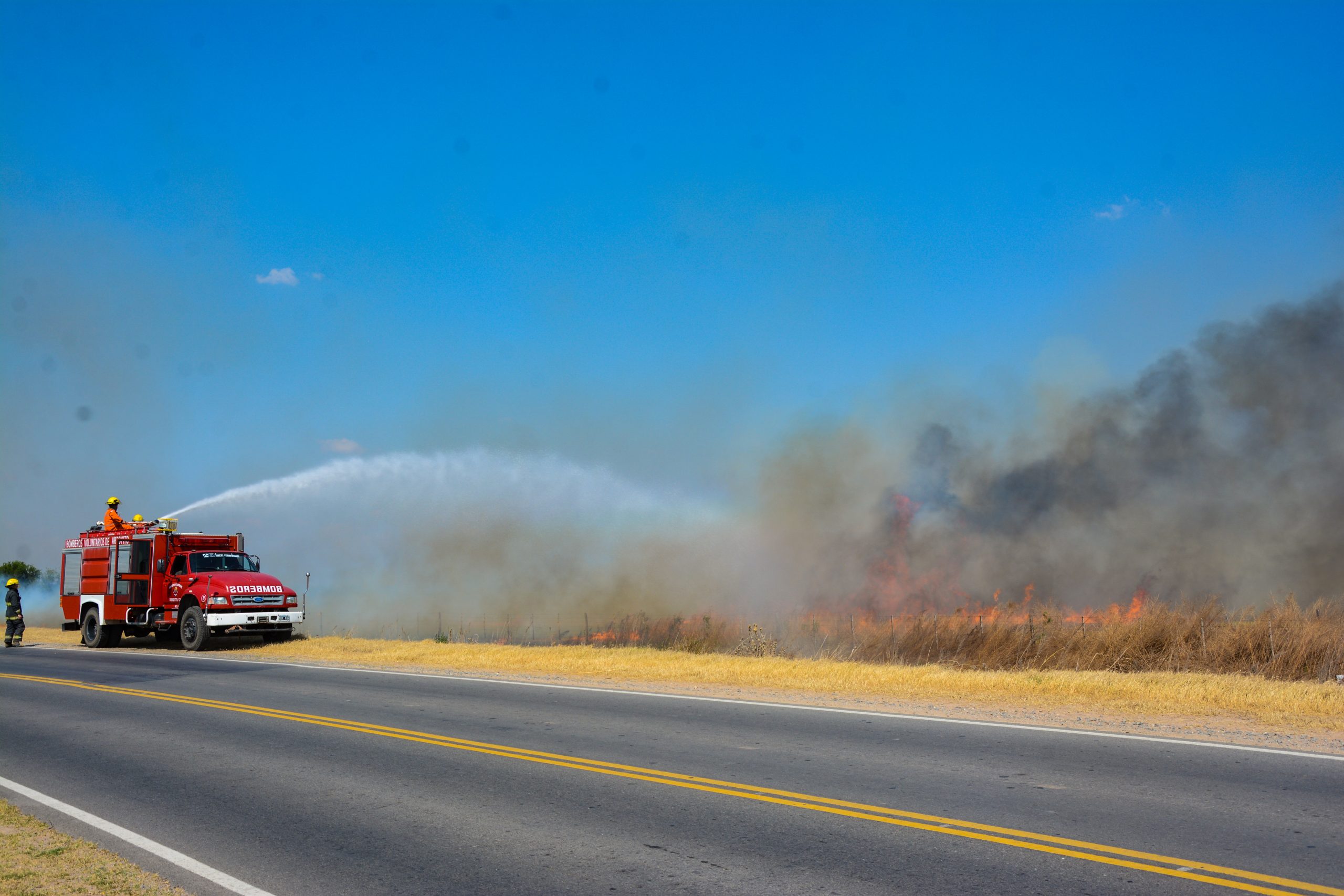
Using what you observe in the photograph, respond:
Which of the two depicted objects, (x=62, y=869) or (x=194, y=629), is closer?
(x=62, y=869)

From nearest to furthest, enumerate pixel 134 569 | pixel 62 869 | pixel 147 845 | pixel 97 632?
pixel 62 869 < pixel 147 845 < pixel 134 569 < pixel 97 632

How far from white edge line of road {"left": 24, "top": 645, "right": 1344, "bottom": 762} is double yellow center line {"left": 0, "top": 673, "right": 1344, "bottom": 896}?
3.66m

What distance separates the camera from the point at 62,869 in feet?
18.5

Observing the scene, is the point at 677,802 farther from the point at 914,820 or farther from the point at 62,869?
the point at 62,869

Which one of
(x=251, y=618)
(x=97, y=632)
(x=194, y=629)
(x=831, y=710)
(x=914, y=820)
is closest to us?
(x=914, y=820)

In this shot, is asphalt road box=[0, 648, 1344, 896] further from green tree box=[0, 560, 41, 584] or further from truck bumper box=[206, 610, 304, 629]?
green tree box=[0, 560, 41, 584]

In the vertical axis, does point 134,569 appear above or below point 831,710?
above

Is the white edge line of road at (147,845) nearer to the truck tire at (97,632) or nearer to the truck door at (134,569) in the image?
the truck door at (134,569)

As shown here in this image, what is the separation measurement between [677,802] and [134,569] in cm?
2108

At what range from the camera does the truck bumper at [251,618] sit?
21.7m

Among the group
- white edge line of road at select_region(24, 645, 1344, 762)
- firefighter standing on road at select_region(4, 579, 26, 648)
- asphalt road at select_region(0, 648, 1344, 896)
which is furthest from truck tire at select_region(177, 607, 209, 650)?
asphalt road at select_region(0, 648, 1344, 896)

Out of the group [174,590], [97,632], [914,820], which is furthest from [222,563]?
[914,820]

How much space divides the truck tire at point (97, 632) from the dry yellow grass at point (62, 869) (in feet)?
65.8

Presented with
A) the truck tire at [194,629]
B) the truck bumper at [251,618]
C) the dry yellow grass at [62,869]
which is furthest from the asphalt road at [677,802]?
the truck tire at [194,629]
